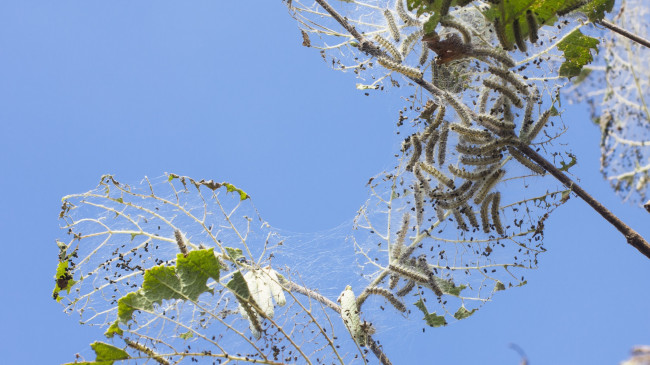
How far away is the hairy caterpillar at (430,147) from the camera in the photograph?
474 cm

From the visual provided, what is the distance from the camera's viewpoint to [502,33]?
409 centimetres

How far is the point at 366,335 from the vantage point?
15.1 feet

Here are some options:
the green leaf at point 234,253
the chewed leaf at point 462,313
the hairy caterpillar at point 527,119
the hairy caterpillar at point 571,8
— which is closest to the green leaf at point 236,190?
the green leaf at point 234,253

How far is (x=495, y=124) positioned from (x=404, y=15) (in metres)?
1.40

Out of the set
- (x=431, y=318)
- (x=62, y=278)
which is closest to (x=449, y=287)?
(x=431, y=318)

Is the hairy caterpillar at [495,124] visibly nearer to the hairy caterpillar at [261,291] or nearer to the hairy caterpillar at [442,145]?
the hairy caterpillar at [442,145]

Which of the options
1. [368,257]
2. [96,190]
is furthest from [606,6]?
[96,190]

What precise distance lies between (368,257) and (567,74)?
2394 millimetres

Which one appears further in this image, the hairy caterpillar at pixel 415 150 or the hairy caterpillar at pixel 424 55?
the hairy caterpillar at pixel 424 55

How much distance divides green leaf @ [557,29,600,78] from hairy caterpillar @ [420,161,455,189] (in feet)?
4.65

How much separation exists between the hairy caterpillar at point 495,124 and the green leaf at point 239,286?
227 cm

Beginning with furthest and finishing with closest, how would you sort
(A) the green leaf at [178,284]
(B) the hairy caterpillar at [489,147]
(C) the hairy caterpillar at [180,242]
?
(C) the hairy caterpillar at [180,242], (B) the hairy caterpillar at [489,147], (A) the green leaf at [178,284]

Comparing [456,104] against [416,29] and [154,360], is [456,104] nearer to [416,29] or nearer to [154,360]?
[416,29]

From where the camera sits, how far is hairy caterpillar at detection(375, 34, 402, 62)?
4945mm
